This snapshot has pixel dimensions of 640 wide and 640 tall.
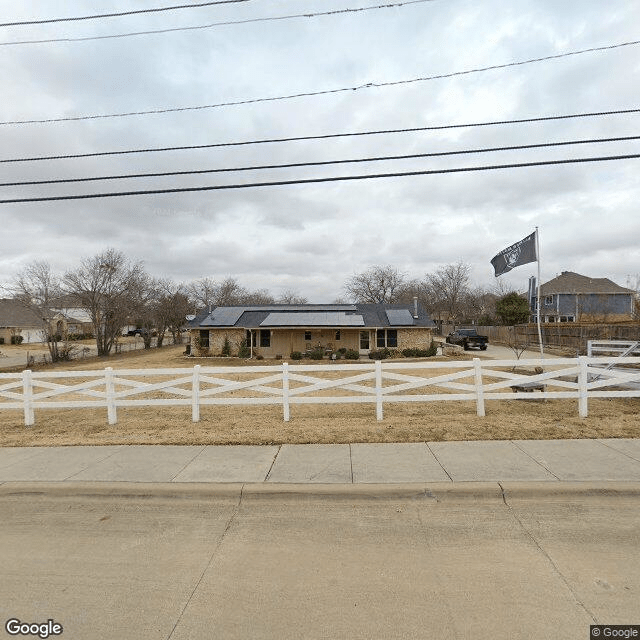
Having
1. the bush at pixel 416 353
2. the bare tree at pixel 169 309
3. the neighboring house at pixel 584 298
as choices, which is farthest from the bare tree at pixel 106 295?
the neighboring house at pixel 584 298

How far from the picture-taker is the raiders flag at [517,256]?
35.0ft

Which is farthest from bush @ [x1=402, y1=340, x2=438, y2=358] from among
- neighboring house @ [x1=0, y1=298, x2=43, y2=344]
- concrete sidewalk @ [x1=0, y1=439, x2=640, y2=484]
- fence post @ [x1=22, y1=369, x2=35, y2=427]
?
neighboring house @ [x1=0, y1=298, x2=43, y2=344]

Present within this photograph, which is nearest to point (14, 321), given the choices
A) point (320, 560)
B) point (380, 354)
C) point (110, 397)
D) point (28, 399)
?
point (380, 354)

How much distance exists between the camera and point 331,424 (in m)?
7.60

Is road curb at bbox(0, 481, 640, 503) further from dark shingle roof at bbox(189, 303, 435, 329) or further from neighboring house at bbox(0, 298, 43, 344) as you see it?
neighboring house at bbox(0, 298, 43, 344)

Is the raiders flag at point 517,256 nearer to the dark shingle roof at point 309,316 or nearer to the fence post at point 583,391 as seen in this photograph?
the fence post at point 583,391

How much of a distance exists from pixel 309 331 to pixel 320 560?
27219 mm

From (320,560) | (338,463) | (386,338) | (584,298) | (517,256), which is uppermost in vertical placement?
(584,298)

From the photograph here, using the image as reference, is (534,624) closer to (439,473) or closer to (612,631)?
(612,631)

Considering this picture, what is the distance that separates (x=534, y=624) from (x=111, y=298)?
41107mm

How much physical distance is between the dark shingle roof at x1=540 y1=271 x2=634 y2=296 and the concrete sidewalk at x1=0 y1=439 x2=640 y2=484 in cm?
5120

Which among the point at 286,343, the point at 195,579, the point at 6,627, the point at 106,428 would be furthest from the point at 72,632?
the point at 286,343

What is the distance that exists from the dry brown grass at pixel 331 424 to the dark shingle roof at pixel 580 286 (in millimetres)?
46722

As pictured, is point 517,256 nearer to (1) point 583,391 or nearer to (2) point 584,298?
(1) point 583,391
